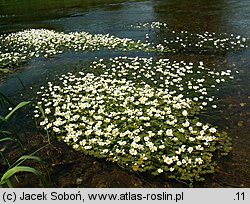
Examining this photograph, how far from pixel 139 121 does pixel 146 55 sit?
7268mm

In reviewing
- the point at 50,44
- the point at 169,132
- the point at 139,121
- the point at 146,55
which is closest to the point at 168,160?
the point at 169,132

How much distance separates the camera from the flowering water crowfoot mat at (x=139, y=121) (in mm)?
7109

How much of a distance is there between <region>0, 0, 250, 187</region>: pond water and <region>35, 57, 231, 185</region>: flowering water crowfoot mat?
36 cm

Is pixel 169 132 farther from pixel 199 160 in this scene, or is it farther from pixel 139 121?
pixel 199 160

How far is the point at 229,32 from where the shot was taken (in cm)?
1823

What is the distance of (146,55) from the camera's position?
49.6ft

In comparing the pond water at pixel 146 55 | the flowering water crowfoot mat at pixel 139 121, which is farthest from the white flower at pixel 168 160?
the pond water at pixel 146 55

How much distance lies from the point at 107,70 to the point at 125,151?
20.4 feet

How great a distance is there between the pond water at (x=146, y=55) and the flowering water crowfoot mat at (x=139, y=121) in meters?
0.36

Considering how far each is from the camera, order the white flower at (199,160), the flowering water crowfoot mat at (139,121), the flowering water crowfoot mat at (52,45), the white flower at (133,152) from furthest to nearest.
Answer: the flowering water crowfoot mat at (52,45), the white flower at (133,152), the flowering water crowfoot mat at (139,121), the white flower at (199,160)

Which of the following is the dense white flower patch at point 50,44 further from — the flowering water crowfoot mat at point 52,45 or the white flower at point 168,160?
the white flower at point 168,160

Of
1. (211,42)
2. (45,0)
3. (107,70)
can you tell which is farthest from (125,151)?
(45,0)
